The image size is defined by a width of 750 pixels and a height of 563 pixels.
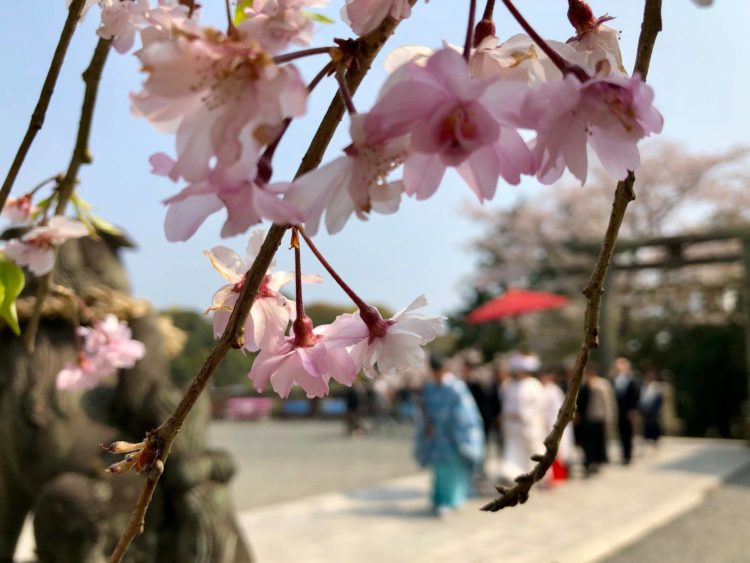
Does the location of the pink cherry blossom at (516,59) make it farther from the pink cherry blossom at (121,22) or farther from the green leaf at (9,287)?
the green leaf at (9,287)

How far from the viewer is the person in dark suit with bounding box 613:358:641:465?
29.6 feet

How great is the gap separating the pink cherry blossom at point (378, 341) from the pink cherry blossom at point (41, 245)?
486 millimetres

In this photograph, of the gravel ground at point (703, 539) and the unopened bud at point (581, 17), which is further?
the gravel ground at point (703, 539)

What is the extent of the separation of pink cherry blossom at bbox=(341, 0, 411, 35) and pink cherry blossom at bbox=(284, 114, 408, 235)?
0.25ft

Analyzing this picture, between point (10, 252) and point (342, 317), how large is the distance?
21.4 inches

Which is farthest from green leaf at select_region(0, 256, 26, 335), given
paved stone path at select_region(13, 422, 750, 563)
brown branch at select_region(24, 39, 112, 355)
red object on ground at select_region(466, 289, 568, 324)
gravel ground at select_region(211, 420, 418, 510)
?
red object on ground at select_region(466, 289, 568, 324)

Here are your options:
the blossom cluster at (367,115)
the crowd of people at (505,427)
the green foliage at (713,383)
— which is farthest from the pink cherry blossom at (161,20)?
the green foliage at (713,383)

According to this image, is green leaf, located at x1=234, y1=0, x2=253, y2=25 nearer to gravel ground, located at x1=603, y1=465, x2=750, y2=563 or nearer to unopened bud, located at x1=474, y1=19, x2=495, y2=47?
unopened bud, located at x1=474, y1=19, x2=495, y2=47

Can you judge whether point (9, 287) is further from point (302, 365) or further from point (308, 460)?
point (308, 460)

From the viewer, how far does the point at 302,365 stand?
57 centimetres

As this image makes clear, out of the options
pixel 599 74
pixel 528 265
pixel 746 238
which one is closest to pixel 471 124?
pixel 599 74

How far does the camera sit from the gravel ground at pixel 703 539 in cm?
523

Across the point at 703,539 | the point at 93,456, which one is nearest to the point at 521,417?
the point at 703,539

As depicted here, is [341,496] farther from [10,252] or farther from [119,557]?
[119,557]
